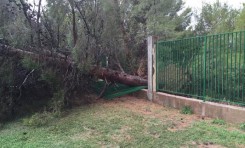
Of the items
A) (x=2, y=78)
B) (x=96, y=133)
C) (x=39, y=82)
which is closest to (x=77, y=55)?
(x=39, y=82)

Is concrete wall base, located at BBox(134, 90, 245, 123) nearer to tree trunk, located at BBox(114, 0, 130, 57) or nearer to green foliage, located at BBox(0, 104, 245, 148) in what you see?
green foliage, located at BBox(0, 104, 245, 148)

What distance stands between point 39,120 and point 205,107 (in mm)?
3961

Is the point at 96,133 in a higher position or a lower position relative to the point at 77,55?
lower

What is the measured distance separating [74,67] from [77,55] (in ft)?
1.57

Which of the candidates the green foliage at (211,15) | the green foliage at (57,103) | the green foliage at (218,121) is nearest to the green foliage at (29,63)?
the green foliage at (57,103)

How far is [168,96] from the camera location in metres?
7.73

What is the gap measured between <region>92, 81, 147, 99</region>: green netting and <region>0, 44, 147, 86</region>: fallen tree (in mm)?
203

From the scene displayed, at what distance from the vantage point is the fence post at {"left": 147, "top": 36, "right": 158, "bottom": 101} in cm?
844

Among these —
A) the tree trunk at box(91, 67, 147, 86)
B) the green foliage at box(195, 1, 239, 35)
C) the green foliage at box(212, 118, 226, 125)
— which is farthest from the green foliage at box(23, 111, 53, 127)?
the green foliage at box(195, 1, 239, 35)

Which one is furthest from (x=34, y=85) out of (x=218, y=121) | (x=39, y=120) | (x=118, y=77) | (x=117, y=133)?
(x=218, y=121)

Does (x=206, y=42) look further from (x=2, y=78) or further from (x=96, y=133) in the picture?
(x=2, y=78)

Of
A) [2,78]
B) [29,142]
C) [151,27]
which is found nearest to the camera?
[29,142]

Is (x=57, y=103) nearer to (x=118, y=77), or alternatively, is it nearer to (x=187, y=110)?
(x=118, y=77)

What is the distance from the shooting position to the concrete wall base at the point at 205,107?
5638 mm
